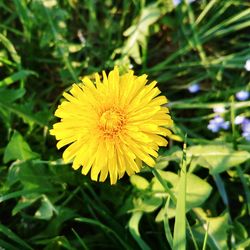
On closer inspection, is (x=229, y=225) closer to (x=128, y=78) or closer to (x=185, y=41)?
(x=128, y=78)

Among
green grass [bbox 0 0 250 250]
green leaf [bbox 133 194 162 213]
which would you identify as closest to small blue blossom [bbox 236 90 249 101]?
green grass [bbox 0 0 250 250]

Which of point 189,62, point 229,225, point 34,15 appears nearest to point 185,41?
point 189,62

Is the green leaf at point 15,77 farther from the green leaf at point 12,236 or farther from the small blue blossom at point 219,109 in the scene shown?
the small blue blossom at point 219,109

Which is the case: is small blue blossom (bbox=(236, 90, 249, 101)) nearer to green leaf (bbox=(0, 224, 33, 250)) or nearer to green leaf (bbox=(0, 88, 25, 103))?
green leaf (bbox=(0, 88, 25, 103))

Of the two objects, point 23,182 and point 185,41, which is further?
point 185,41

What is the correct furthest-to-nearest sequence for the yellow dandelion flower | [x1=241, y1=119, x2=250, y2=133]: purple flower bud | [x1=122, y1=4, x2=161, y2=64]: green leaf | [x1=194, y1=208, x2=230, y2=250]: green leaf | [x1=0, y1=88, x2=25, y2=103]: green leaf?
[x1=122, y1=4, x2=161, y2=64]: green leaf, [x1=241, y1=119, x2=250, y2=133]: purple flower bud, [x1=0, y1=88, x2=25, y2=103]: green leaf, [x1=194, y1=208, x2=230, y2=250]: green leaf, the yellow dandelion flower

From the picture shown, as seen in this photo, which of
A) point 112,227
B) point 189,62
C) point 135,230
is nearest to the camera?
point 135,230

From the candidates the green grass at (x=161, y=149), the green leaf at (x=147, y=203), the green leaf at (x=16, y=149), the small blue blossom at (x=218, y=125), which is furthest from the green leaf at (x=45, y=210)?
the small blue blossom at (x=218, y=125)
